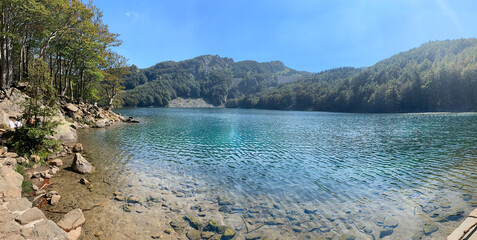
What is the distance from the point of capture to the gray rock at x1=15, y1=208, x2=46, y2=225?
7008mm

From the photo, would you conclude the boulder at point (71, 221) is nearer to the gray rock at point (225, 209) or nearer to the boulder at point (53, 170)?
the gray rock at point (225, 209)

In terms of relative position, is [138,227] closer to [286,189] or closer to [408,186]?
[286,189]

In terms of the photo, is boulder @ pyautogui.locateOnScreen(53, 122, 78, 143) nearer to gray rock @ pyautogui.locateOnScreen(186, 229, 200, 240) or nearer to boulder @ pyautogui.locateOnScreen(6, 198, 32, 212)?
boulder @ pyautogui.locateOnScreen(6, 198, 32, 212)

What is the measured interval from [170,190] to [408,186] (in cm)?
1524

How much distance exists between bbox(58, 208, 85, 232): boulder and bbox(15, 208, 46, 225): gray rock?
714mm

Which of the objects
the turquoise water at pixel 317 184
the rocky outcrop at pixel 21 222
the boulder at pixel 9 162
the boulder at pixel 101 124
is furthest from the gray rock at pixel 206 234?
the boulder at pixel 101 124

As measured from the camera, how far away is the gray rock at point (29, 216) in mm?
7008

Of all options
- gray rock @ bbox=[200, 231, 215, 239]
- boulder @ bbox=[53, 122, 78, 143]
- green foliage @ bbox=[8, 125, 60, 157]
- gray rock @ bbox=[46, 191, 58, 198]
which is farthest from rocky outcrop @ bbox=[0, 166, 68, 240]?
boulder @ bbox=[53, 122, 78, 143]

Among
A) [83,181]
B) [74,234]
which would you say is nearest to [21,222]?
[74,234]

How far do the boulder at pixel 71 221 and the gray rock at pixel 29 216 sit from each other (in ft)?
2.34

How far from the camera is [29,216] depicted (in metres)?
7.28

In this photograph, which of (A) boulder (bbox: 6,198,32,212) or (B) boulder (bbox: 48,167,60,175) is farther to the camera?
(B) boulder (bbox: 48,167,60,175)

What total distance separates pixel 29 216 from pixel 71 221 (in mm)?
1254

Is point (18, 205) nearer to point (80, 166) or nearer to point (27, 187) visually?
point (27, 187)
